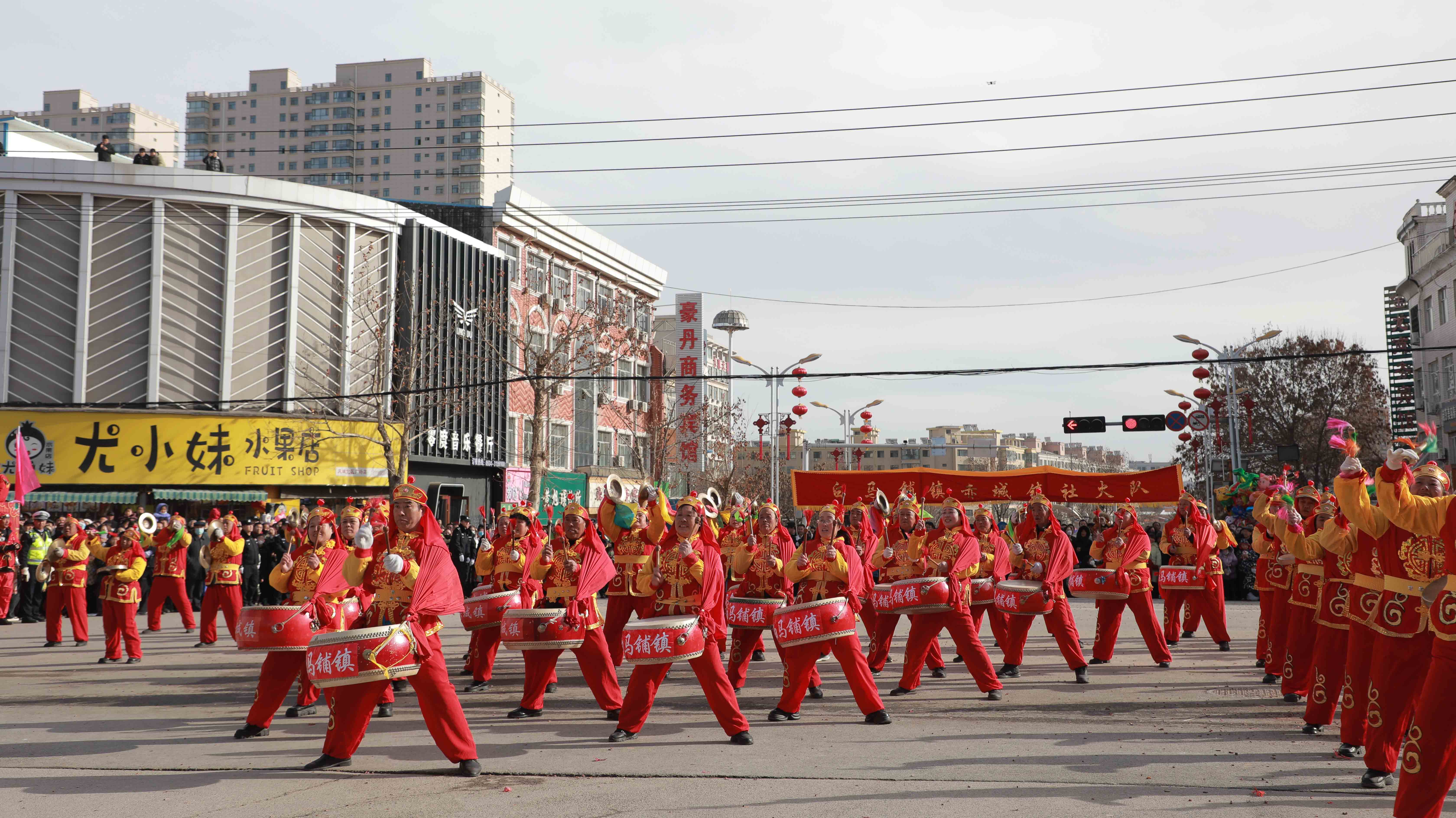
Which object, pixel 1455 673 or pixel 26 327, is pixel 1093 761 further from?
pixel 26 327

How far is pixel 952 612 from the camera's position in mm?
9445

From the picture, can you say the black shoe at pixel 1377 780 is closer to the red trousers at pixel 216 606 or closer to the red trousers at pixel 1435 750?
the red trousers at pixel 1435 750

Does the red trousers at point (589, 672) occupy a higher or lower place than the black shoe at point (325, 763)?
higher

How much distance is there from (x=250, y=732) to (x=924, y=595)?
17.9ft

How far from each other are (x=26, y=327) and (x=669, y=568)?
23.3 meters

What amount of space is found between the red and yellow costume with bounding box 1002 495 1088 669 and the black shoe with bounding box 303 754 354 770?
6.55m

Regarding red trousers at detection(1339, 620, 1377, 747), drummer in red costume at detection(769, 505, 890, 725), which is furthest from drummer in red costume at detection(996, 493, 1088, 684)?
red trousers at detection(1339, 620, 1377, 747)

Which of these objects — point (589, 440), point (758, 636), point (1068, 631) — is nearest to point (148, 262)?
point (589, 440)

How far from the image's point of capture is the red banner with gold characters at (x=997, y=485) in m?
21.0

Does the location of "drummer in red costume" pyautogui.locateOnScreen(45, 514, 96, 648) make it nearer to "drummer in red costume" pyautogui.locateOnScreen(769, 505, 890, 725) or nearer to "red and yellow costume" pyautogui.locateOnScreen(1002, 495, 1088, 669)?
"drummer in red costume" pyautogui.locateOnScreen(769, 505, 890, 725)

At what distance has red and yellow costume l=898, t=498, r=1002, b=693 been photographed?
9461 mm

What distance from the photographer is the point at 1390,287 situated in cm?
5144

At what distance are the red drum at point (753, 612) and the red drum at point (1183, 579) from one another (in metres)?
6.73

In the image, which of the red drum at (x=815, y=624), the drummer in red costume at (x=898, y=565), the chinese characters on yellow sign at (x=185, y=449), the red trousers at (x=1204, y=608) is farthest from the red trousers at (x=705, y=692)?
the chinese characters on yellow sign at (x=185, y=449)
